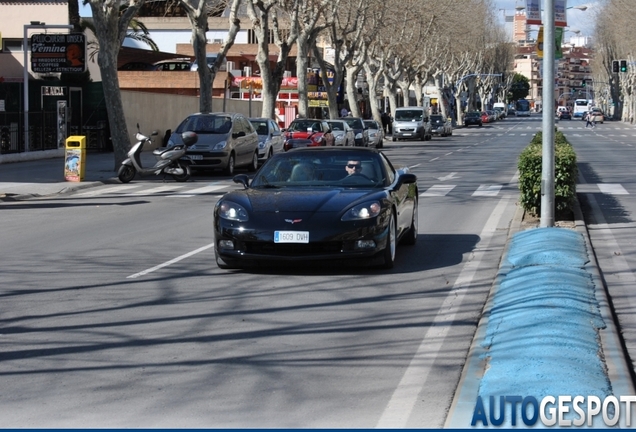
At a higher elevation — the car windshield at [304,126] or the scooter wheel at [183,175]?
the car windshield at [304,126]

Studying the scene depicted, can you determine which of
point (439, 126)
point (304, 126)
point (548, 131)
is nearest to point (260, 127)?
point (304, 126)

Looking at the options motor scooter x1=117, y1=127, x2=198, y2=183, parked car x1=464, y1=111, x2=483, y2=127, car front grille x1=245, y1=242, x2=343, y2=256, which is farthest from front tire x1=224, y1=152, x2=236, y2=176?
parked car x1=464, y1=111, x2=483, y2=127

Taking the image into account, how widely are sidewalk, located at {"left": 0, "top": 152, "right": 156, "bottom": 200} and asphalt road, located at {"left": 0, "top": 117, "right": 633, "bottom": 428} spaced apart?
8.29m

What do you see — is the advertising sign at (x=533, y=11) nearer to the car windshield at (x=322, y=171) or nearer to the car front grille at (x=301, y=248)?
the car windshield at (x=322, y=171)

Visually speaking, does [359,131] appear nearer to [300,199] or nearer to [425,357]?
[300,199]

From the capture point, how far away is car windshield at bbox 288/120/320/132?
130 feet

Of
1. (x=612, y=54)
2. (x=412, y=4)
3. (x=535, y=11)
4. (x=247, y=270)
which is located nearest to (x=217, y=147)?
(x=535, y=11)

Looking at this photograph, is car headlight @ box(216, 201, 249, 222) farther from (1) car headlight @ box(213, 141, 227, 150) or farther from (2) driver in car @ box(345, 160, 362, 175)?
(1) car headlight @ box(213, 141, 227, 150)

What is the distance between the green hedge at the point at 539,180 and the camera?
15219 millimetres

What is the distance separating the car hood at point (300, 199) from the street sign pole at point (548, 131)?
3348mm

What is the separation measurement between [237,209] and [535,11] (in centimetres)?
798

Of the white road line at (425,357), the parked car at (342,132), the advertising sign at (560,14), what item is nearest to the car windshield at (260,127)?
the parked car at (342,132)

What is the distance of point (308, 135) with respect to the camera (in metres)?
38.7

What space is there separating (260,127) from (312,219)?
22969 millimetres
